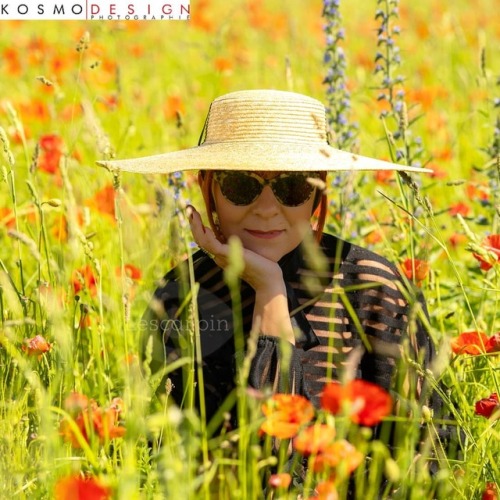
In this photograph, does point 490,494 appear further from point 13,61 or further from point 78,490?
point 13,61

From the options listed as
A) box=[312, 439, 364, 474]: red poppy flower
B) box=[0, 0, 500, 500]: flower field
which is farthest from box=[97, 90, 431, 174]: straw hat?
box=[312, 439, 364, 474]: red poppy flower

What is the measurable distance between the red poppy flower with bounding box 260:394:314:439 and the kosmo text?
1.59 metres

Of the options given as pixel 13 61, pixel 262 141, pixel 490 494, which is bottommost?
pixel 490 494

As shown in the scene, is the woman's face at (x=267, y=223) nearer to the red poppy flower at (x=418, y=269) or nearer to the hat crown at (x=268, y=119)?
the hat crown at (x=268, y=119)

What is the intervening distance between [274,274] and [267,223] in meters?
0.11

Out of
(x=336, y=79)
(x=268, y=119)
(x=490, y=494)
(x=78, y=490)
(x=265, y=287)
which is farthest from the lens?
(x=336, y=79)

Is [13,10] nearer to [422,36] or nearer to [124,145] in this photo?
[124,145]

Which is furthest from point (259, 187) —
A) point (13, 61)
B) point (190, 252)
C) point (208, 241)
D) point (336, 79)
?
point (13, 61)

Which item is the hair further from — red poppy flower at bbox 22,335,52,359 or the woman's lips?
red poppy flower at bbox 22,335,52,359

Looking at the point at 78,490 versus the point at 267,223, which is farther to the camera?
the point at 267,223

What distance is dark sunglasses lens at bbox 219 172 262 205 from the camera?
6.41ft

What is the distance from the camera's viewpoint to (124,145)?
376cm

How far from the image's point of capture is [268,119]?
203 cm

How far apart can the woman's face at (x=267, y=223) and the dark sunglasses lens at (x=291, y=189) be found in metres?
0.01
